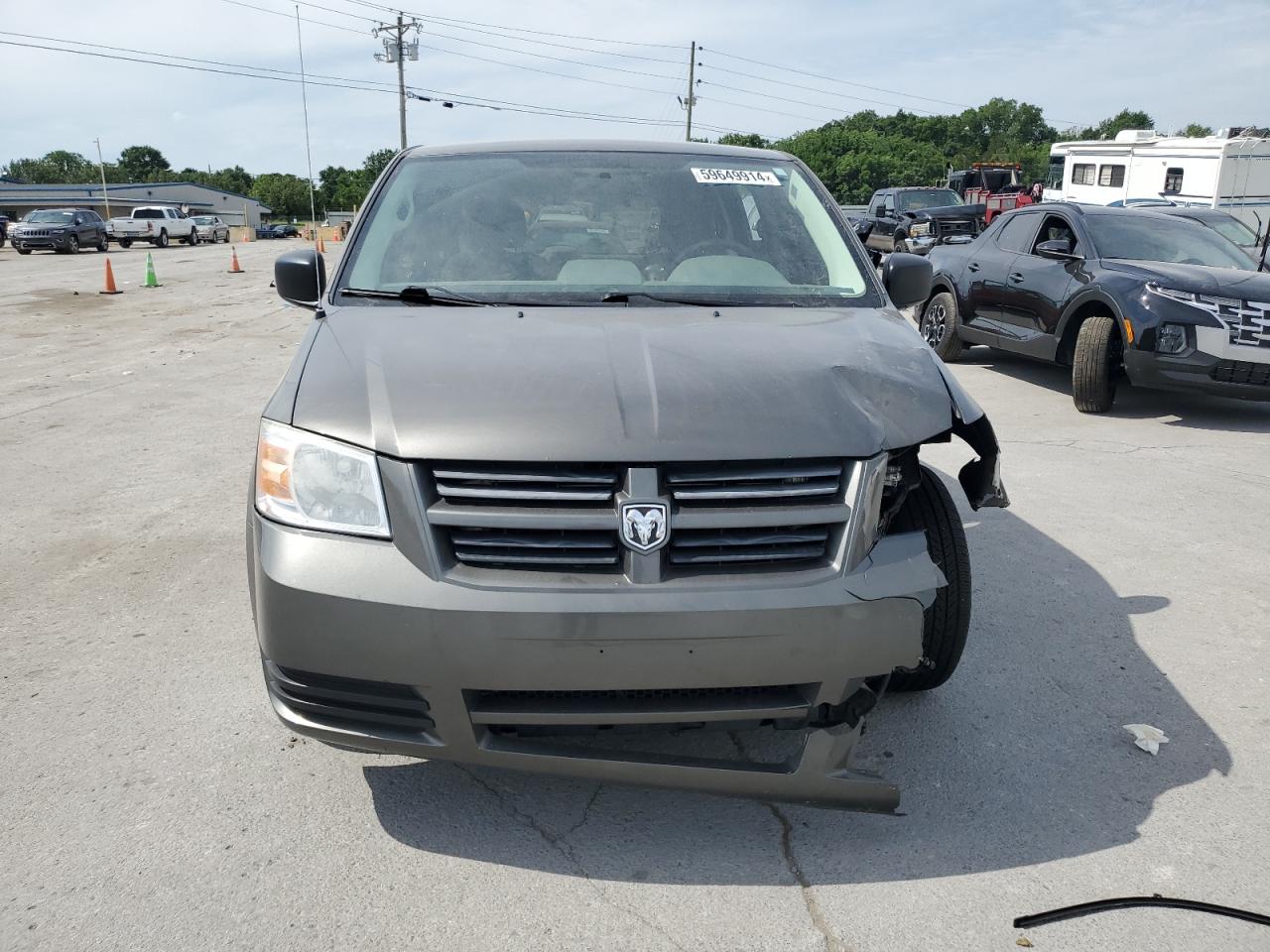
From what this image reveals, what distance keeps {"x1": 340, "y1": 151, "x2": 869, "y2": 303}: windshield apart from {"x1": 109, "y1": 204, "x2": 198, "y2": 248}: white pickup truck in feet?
152

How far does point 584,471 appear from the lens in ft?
7.79

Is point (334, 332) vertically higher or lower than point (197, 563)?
higher

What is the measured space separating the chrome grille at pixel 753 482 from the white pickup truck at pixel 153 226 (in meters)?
48.1

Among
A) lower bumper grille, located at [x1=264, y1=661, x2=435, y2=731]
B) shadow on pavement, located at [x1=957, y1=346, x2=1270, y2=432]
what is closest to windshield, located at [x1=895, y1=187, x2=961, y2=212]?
shadow on pavement, located at [x1=957, y1=346, x2=1270, y2=432]

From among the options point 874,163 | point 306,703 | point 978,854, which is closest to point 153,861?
point 306,703

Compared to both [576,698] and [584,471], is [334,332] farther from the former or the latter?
[576,698]

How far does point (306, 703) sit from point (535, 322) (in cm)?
124

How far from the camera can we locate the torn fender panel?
291 cm

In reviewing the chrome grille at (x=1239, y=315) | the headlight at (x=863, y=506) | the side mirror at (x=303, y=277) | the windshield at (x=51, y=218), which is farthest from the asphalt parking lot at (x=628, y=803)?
the windshield at (x=51, y=218)

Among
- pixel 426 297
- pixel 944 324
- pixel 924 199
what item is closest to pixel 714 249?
pixel 426 297

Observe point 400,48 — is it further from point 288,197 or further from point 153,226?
point 288,197

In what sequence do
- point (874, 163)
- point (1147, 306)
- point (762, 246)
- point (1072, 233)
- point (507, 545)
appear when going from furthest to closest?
point (874, 163), point (1072, 233), point (1147, 306), point (762, 246), point (507, 545)

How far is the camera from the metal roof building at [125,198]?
80.1 meters

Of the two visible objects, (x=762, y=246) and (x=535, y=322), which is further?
(x=762, y=246)
